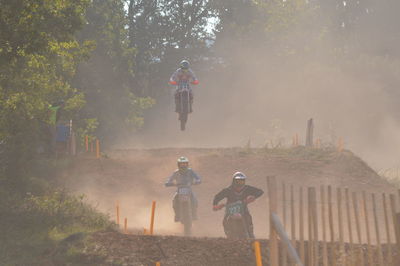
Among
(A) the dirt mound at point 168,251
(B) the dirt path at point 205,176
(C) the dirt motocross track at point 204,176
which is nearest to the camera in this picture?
(A) the dirt mound at point 168,251

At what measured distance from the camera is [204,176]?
2322 cm

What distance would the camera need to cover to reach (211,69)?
64750 millimetres

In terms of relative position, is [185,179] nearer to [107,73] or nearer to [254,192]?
[254,192]

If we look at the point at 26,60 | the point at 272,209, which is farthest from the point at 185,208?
the point at 272,209

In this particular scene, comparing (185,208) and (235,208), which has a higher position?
(185,208)

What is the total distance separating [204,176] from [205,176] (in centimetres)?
4

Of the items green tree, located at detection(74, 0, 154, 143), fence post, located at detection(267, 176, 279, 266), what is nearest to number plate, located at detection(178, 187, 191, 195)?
fence post, located at detection(267, 176, 279, 266)

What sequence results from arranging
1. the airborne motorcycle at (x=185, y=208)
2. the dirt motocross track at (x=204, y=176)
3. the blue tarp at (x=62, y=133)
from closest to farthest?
the airborne motorcycle at (x=185, y=208), the dirt motocross track at (x=204, y=176), the blue tarp at (x=62, y=133)

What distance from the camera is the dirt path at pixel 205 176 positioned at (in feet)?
65.4

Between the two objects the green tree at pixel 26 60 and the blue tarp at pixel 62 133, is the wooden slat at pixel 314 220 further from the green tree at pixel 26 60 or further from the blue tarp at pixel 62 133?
the blue tarp at pixel 62 133

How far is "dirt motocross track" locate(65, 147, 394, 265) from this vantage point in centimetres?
1933

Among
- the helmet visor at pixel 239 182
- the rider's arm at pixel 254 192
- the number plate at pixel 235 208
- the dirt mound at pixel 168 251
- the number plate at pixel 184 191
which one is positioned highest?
the number plate at pixel 184 191

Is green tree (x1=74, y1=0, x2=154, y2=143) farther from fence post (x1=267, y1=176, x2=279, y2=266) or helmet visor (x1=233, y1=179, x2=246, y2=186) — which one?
fence post (x1=267, y1=176, x2=279, y2=266)

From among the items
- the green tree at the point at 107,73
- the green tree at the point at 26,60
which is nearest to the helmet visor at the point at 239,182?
the green tree at the point at 26,60
